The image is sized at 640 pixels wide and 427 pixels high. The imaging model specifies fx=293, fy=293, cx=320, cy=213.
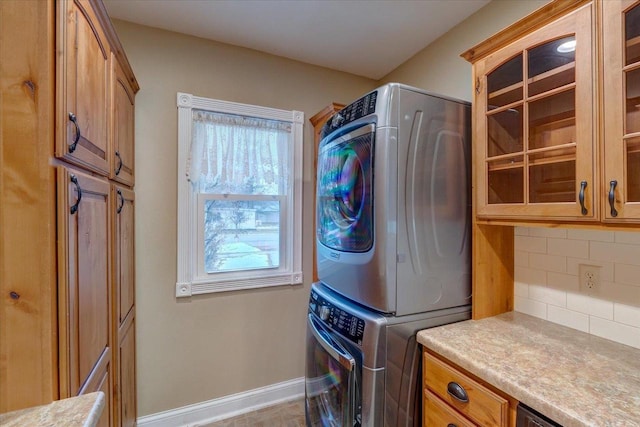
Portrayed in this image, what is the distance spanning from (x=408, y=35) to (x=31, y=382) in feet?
7.96

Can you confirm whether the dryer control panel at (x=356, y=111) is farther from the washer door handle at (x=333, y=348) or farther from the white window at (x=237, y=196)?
the washer door handle at (x=333, y=348)

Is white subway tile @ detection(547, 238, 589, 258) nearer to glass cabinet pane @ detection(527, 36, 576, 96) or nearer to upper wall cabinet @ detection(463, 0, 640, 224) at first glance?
upper wall cabinet @ detection(463, 0, 640, 224)

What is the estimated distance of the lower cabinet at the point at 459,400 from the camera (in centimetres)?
94

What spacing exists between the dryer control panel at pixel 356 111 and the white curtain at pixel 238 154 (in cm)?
78

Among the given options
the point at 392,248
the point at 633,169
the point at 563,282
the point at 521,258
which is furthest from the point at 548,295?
the point at 392,248

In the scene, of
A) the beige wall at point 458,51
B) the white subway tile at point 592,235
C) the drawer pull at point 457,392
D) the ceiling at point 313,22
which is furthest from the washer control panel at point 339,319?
the ceiling at point 313,22

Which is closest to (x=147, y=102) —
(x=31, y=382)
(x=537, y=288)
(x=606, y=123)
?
(x=31, y=382)

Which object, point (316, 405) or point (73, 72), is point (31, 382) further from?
point (316, 405)

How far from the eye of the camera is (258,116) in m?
2.18

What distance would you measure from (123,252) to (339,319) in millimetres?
1155

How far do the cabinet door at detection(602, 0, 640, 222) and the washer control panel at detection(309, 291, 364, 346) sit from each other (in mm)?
945

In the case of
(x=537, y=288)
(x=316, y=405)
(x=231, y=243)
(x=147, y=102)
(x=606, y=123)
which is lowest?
(x=316, y=405)

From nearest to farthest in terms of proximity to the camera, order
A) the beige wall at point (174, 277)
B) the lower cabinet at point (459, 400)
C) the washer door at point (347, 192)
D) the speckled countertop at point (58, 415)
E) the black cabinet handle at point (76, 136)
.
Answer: the speckled countertop at point (58, 415) → the black cabinet handle at point (76, 136) → the lower cabinet at point (459, 400) → the washer door at point (347, 192) → the beige wall at point (174, 277)

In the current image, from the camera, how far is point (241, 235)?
222 centimetres
